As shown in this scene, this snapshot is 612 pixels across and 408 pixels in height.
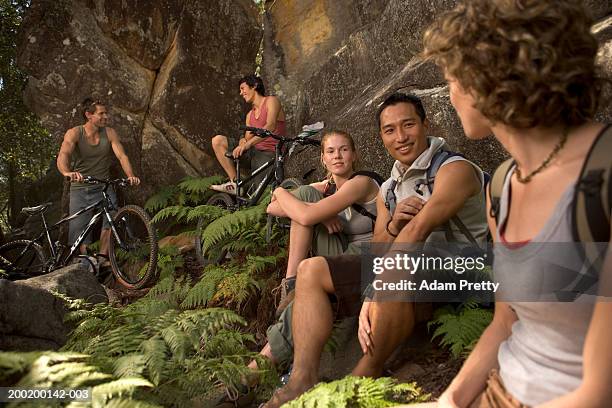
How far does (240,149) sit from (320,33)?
9.33ft

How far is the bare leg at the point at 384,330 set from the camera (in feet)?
9.89

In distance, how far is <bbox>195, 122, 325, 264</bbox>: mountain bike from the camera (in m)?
6.71

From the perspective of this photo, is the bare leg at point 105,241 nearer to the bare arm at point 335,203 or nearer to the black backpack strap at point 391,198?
the bare arm at point 335,203

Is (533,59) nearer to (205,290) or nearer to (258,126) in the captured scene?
(205,290)

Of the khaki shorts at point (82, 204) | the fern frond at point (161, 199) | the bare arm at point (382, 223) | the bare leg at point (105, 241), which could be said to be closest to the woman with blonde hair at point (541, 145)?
the bare arm at point (382, 223)

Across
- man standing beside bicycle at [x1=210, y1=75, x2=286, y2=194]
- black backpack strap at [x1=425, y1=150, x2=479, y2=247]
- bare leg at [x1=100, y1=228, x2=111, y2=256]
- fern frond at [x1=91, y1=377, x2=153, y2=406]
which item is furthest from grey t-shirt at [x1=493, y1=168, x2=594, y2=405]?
bare leg at [x1=100, y1=228, x2=111, y2=256]

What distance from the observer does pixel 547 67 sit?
1.15 m

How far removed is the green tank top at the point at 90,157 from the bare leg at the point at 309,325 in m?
5.69

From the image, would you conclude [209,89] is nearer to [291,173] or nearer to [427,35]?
[291,173]

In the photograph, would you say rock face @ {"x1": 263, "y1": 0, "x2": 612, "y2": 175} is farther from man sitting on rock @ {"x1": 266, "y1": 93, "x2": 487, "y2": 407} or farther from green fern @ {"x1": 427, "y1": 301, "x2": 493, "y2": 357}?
green fern @ {"x1": 427, "y1": 301, "x2": 493, "y2": 357}

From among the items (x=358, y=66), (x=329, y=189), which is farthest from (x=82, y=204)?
(x=329, y=189)

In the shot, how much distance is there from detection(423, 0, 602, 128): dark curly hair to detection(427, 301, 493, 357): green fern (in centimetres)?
208

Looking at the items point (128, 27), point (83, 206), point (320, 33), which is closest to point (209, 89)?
point (128, 27)

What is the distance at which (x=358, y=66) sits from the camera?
7953mm
